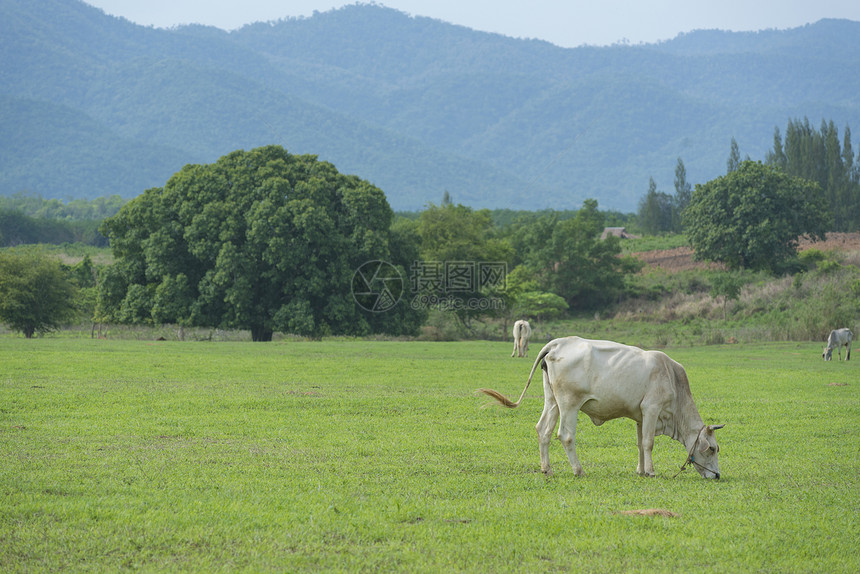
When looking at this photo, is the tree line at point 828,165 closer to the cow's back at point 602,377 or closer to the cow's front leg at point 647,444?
the cow's back at point 602,377

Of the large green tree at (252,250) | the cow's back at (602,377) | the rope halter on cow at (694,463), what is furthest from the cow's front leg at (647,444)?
the large green tree at (252,250)

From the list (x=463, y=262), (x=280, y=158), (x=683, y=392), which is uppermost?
(x=280, y=158)

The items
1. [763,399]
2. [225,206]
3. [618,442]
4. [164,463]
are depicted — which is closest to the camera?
[164,463]

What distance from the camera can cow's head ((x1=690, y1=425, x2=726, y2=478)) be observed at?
11.3 m

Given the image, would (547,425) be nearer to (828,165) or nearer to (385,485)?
(385,485)

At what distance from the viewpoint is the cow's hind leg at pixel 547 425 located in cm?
1130

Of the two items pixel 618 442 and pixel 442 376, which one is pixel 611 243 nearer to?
pixel 442 376

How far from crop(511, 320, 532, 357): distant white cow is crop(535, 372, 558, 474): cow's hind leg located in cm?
2392

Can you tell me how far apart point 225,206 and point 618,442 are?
132ft

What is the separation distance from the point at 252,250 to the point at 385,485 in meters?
40.9

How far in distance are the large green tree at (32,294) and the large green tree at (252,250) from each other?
3.19 m

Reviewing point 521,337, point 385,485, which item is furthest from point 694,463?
point 521,337

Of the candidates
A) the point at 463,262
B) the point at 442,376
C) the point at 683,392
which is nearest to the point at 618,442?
the point at 683,392

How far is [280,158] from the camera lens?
54.9 m
